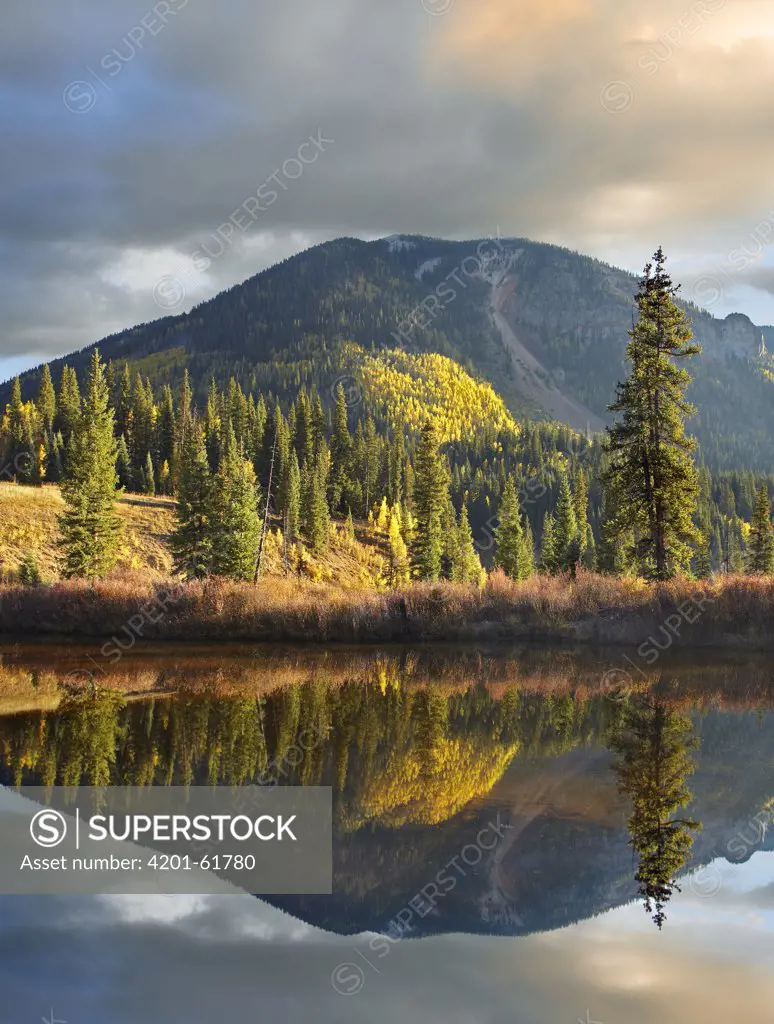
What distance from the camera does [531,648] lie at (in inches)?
1128

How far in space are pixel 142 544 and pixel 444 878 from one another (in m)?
73.0

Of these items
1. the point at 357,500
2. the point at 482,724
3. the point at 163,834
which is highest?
the point at 357,500

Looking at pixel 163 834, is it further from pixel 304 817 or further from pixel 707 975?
pixel 707 975

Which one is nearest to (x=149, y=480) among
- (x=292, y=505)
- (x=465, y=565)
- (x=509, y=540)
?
(x=292, y=505)

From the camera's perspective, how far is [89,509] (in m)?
55.6

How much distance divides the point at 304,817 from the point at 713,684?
13.8 m

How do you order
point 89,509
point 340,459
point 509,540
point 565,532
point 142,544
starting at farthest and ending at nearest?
point 340,459
point 509,540
point 565,532
point 142,544
point 89,509

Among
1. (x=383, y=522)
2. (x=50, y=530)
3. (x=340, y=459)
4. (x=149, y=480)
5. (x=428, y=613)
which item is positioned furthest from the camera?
(x=340, y=459)

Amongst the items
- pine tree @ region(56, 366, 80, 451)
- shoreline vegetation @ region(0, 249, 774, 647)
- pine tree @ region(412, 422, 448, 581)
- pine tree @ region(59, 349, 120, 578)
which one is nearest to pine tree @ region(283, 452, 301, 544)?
shoreline vegetation @ region(0, 249, 774, 647)

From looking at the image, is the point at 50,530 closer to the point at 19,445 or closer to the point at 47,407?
the point at 19,445

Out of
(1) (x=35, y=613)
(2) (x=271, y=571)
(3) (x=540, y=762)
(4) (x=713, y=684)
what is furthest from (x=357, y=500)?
(3) (x=540, y=762)

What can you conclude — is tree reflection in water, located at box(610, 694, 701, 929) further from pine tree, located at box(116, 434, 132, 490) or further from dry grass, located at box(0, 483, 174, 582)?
pine tree, located at box(116, 434, 132, 490)

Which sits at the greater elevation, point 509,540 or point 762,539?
point 509,540

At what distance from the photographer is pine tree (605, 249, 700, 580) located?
1350 inches
